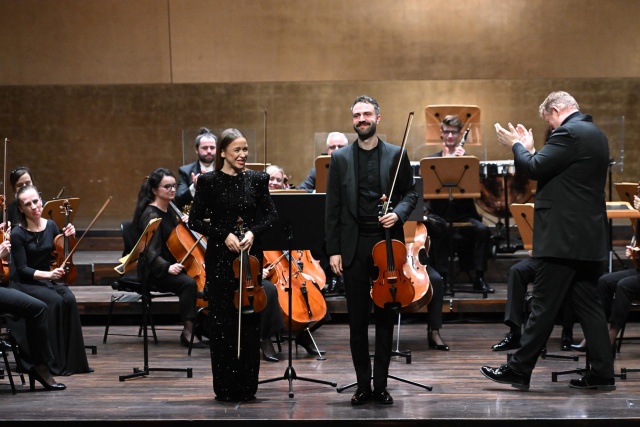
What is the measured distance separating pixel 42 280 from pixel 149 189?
1.01m

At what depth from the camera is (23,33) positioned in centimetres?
975

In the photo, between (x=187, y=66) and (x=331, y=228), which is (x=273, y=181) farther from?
(x=187, y=66)

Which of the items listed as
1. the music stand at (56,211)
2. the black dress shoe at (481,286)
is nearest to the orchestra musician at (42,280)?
the music stand at (56,211)

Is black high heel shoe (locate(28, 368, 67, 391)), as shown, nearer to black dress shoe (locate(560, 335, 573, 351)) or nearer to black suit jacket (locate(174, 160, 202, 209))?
black suit jacket (locate(174, 160, 202, 209))

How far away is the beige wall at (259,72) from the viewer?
377 inches

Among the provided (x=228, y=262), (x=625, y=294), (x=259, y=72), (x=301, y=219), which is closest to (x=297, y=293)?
(x=301, y=219)

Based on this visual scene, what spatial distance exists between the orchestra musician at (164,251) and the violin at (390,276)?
6.59 feet

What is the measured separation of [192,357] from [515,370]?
81.2 inches

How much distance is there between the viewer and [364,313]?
4.18m

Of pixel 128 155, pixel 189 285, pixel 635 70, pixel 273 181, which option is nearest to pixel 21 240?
pixel 189 285

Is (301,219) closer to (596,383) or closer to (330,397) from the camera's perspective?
(330,397)

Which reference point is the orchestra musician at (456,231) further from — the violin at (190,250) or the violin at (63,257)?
the violin at (63,257)

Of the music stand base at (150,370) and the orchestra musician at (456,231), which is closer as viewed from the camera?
the music stand base at (150,370)

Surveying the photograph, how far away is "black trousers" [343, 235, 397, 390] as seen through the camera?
4133 mm
